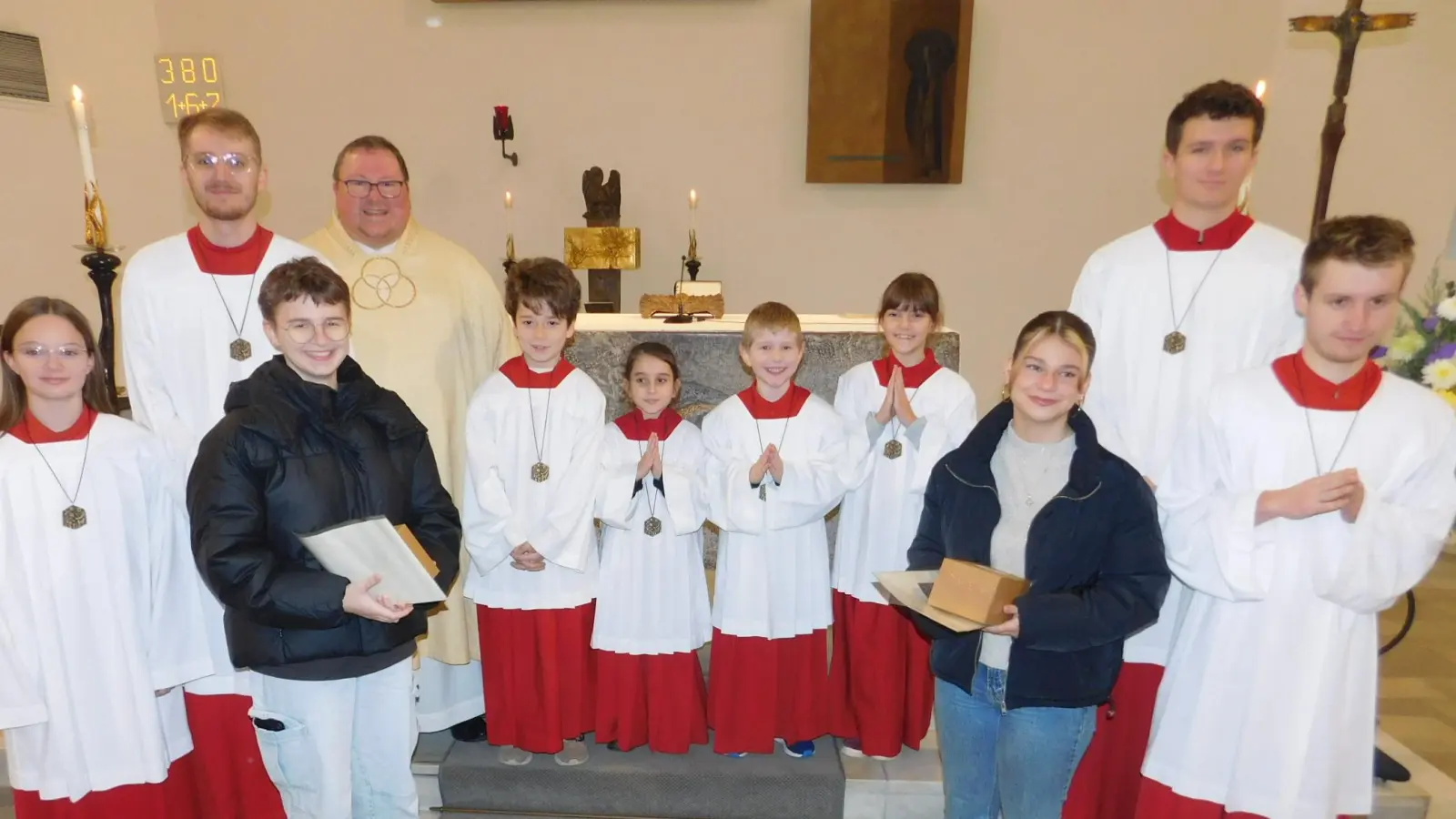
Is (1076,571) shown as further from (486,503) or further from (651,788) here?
(486,503)

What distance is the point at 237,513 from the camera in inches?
85.4

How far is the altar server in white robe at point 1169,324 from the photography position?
266 centimetres

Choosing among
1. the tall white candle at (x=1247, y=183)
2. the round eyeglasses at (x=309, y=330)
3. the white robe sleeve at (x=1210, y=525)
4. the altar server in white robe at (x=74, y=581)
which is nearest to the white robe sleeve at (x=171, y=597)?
the altar server in white robe at (x=74, y=581)

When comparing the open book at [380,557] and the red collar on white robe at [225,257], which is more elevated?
the red collar on white robe at [225,257]

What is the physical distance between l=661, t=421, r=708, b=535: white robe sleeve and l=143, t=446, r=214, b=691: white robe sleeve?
157cm

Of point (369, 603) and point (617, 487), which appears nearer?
point (369, 603)

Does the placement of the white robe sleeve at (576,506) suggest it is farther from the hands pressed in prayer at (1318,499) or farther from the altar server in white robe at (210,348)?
the hands pressed in prayer at (1318,499)

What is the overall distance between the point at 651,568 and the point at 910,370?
129 cm

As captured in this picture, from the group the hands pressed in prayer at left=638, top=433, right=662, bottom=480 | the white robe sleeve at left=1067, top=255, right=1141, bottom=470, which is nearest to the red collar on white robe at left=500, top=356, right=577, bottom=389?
the hands pressed in prayer at left=638, top=433, right=662, bottom=480

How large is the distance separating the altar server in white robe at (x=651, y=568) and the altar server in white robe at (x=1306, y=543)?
1.64 m

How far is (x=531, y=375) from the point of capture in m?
3.16

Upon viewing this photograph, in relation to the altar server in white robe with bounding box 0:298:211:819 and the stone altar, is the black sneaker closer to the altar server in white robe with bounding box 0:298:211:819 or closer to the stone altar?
Result: the altar server in white robe with bounding box 0:298:211:819

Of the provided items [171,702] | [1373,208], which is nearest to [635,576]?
[171,702]

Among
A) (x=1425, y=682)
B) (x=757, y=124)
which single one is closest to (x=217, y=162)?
(x=757, y=124)
